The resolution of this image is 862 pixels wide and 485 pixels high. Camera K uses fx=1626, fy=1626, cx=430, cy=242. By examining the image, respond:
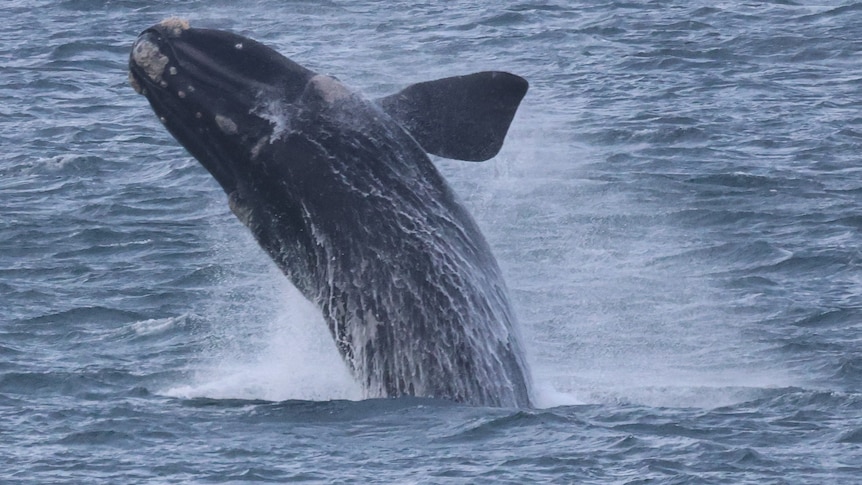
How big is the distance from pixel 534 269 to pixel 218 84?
1023 cm

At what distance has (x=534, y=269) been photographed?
2345cm

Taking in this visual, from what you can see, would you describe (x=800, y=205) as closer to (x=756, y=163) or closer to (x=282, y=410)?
(x=756, y=163)

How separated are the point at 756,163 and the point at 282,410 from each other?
624 inches

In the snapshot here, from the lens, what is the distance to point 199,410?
16.1 meters

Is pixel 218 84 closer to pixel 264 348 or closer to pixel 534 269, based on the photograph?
pixel 264 348

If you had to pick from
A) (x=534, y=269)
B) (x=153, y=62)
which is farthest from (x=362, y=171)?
(x=534, y=269)

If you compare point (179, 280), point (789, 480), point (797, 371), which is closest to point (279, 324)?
point (179, 280)

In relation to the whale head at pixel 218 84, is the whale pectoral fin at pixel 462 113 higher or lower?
lower

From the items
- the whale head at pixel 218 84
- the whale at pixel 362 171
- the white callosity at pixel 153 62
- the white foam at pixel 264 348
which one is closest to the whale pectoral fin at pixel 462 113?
the whale at pixel 362 171

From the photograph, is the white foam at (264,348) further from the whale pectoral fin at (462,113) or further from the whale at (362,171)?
the whale pectoral fin at (462,113)

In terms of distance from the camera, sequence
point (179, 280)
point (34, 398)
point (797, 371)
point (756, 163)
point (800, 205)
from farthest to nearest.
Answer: point (756, 163) → point (800, 205) → point (179, 280) → point (797, 371) → point (34, 398)

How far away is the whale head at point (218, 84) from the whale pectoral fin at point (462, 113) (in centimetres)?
100

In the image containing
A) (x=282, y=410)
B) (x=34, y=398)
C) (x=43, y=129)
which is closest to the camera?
(x=282, y=410)

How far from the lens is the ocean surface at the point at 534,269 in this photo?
1424 centimetres
